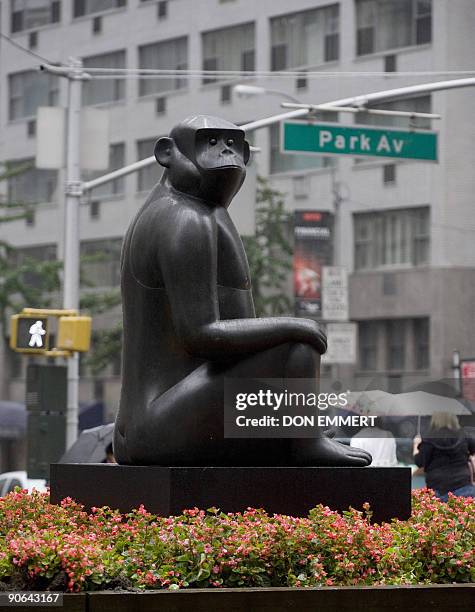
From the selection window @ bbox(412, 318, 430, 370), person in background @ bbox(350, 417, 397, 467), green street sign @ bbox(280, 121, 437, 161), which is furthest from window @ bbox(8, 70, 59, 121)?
person in background @ bbox(350, 417, 397, 467)

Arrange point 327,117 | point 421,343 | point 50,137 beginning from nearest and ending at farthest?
point 50,137
point 327,117
point 421,343

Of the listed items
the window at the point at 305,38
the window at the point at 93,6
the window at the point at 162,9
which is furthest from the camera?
the window at the point at 93,6

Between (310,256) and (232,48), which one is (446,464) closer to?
(310,256)

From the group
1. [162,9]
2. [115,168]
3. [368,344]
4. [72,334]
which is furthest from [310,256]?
[162,9]

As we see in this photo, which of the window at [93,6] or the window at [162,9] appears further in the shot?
the window at [93,6]

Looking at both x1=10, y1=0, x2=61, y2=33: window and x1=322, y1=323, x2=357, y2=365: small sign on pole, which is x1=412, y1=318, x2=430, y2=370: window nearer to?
x1=322, y1=323, x2=357, y2=365: small sign on pole

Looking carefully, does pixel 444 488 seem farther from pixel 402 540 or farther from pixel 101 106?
pixel 101 106

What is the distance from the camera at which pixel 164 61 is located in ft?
175

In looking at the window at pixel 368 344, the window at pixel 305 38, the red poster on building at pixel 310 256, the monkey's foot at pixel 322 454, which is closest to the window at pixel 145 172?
the window at pixel 305 38

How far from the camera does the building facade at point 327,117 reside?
45125mm

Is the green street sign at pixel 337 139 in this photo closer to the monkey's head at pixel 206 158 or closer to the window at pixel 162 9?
the monkey's head at pixel 206 158

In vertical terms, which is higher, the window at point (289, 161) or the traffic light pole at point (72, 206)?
the window at point (289, 161)

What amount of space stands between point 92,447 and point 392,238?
3214 centimetres

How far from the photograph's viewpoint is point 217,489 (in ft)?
27.3
